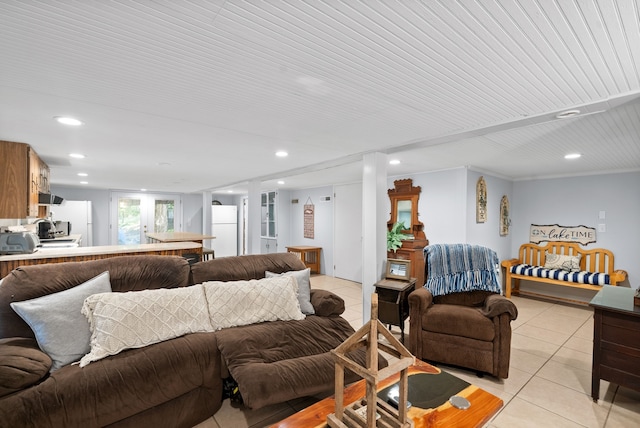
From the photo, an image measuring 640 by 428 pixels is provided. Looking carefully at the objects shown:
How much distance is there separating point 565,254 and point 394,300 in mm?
3813

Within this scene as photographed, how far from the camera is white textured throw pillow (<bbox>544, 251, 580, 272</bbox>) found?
4.74 metres

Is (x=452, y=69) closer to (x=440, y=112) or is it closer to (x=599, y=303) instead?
(x=440, y=112)

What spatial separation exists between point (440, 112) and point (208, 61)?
5.10 ft

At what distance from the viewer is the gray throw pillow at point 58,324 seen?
1.81 m

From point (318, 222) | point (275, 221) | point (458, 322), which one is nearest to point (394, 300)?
point (458, 322)


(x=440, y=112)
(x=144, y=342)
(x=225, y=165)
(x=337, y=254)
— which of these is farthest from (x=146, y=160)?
(x=337, y=254)

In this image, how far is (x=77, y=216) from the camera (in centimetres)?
711

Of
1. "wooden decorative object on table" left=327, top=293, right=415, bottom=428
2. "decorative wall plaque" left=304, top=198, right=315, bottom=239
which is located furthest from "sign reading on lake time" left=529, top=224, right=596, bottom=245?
"wooden decorative object on table" left=327, top=293, right=415, bottom=428

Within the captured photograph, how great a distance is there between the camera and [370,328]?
4.15 feet

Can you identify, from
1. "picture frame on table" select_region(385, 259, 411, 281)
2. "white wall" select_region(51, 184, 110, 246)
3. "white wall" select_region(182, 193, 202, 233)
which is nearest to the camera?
"picture frame on table" select_region(385, 259, 411, 281)

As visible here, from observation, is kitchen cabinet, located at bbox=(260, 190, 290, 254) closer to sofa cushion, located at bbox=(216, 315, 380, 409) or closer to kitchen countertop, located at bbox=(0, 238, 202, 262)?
kitchen countertop, located at bbox=(0, 238, 202, 262)

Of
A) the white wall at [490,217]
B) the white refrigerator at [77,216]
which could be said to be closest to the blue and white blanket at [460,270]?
the white wall at [490,217]

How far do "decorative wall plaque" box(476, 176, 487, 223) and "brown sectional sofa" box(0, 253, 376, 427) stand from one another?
10.4 feet

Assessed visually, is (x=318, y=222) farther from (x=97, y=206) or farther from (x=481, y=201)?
(x=97, y=206)
